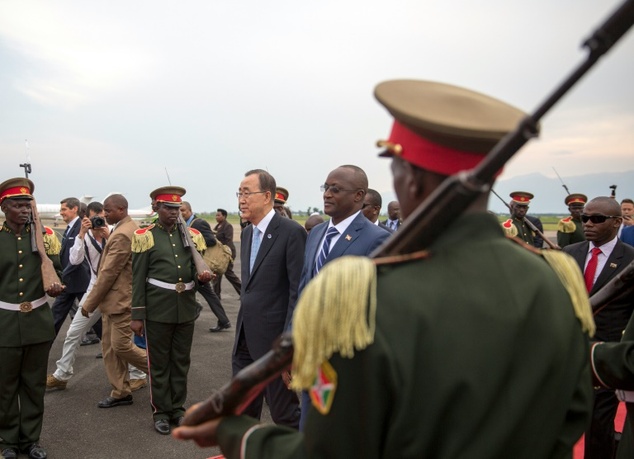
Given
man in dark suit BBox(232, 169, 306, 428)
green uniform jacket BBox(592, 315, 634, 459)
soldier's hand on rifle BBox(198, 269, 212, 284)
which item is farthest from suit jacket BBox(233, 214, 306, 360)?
green uniform jacket BBox(592, 315, 634, 459)

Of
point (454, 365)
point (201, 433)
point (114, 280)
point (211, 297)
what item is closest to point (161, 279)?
point (114, 280)

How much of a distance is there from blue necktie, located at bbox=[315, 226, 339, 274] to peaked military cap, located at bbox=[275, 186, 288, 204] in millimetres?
4552

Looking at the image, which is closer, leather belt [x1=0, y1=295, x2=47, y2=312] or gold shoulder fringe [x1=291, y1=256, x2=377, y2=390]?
gold shoulder fringe [x1=291, y1=256, x2=377, y2=390]

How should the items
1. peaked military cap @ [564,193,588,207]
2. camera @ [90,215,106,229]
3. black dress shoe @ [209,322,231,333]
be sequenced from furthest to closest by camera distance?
peaked military cap @ [564,193,588,207] → black dress shoe @ [209,322,231,333] → camera @ [90,215,106,229]

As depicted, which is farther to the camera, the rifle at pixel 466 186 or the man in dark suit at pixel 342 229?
the man in dark suit at pixel 342 229

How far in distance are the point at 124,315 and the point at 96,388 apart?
3.75 feet

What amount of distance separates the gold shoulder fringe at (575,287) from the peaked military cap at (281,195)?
7304 millimetres

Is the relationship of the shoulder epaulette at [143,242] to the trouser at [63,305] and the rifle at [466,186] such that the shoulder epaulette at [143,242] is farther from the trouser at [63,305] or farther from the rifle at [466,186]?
the rifle at [466,186]

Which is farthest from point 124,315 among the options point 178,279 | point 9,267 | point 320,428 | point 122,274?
point 320,428

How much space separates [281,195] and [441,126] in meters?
7.71

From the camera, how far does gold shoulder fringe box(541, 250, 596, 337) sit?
145cm

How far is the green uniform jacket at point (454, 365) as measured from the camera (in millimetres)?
1199

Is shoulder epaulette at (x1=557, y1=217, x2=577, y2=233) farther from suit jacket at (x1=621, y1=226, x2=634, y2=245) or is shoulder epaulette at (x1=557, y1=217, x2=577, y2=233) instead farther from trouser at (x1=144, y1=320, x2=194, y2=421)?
trouser at (x1=144, y1=320, x2=194, y2=421)

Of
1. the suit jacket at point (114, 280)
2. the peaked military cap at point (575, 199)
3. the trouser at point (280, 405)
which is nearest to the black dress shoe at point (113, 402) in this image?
the suit jacket at point (114, 280)
